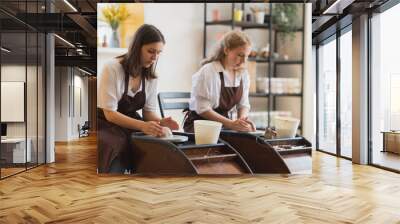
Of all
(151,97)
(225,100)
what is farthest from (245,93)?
(151,97)

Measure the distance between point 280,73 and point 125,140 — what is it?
217cm

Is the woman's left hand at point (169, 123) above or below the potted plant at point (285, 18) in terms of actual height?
below

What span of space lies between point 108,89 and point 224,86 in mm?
1468

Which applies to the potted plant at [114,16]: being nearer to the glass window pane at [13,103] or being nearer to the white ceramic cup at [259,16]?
the glass window pane at [13,103]

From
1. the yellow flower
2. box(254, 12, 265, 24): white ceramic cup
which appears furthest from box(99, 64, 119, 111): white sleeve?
box(254, 12, 265, 24): white ceramic cup

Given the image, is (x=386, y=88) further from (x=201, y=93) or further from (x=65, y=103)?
(x=65, y=103)

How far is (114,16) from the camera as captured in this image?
5125 mm

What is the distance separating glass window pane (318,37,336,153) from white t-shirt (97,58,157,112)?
184 inches

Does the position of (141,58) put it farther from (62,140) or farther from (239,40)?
(62,140)

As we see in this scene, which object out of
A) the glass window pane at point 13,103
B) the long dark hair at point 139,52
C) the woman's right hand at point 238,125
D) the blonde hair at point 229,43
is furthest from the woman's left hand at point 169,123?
the glass window pane at point 13,103

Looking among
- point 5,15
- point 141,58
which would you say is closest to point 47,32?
point 5,15

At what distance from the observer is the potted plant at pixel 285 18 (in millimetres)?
5168

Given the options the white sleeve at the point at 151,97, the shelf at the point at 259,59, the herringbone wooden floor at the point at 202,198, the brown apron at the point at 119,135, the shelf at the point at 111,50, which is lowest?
the herringbone wooden floor at the point at 202,198

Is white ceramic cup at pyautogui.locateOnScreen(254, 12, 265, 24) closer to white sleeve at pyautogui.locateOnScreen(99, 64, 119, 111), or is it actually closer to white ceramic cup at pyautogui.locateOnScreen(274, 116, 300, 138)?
white ceramic cup at pyautogui.locateOnScreen(274, 116, 300, 138)
